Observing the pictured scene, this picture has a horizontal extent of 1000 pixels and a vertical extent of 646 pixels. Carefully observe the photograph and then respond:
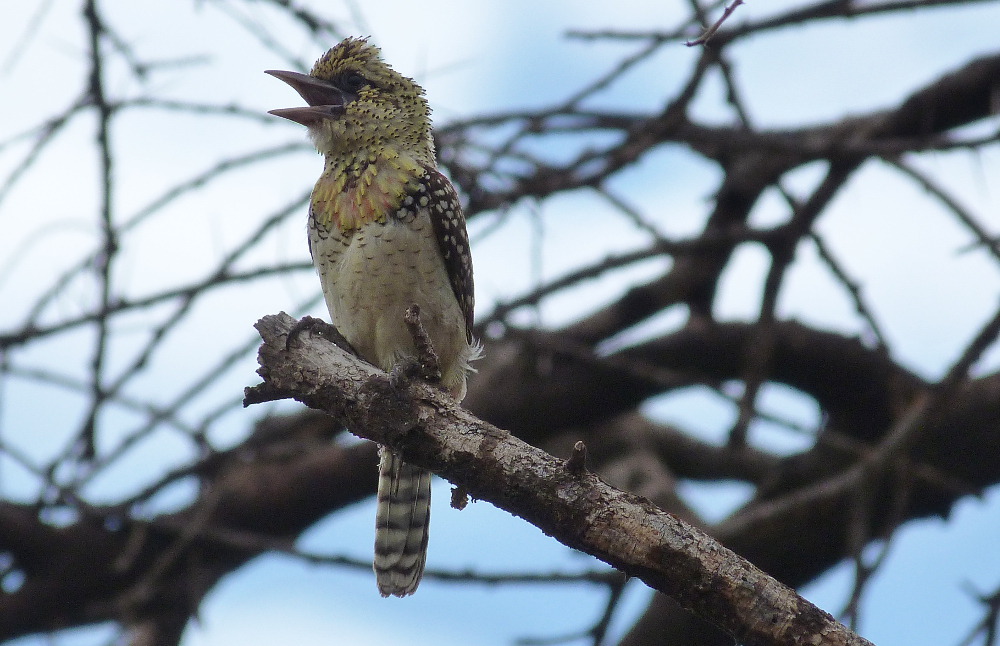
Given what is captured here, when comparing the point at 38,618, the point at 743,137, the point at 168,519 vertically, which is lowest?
the point at 38,618

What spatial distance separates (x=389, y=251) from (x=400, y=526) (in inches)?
42.2

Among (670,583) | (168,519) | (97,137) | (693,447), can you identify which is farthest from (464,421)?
(693,447)

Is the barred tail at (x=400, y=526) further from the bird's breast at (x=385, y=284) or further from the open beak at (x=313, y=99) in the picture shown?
the open beak at (x=313, y=99)

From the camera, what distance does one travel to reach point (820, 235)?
513 cm

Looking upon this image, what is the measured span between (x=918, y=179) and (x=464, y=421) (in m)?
3.15

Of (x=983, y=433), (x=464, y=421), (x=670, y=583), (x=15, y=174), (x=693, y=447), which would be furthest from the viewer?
(x=693, y=447)

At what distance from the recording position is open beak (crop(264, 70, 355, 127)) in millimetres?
4402

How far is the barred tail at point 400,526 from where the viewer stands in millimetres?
4035

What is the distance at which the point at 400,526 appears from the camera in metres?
4.19

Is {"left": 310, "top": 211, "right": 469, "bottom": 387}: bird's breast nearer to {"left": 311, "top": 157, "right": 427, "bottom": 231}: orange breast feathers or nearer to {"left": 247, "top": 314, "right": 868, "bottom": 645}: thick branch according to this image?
{"left": 311, "top": 157, "right": 427, "bottom": 231}: orange breast feathers

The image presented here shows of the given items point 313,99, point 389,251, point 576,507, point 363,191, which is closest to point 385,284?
point 389,251

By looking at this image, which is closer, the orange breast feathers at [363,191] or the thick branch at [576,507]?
the thick branch at [576,507]

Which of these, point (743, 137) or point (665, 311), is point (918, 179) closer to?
point (743, 137)

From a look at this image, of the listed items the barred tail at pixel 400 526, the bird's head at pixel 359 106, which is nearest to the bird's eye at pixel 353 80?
the bird's head at pixel 359 106
